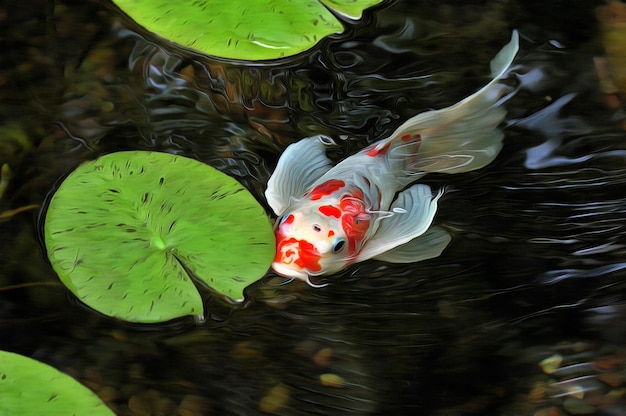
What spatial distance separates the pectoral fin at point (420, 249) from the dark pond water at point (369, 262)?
0.08 feet

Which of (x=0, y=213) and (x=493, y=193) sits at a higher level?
(x=493, y=193)

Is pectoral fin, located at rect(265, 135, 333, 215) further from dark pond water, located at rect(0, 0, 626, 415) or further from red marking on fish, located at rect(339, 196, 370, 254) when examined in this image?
red marking on fish, located at rect(339, 196, 370, 254)

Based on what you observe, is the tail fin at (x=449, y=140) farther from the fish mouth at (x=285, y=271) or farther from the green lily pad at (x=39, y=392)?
the green lily pad at (x=39, y=392)

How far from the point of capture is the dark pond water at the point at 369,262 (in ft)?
5.15

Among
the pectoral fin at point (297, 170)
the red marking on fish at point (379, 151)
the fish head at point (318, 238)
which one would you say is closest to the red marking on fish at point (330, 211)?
the fish head at point (318, 238)

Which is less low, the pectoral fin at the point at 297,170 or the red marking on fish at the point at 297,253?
the pectoral fin at the point at 297,170

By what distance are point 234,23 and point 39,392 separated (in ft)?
3.72

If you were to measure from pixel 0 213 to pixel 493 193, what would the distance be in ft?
4.52

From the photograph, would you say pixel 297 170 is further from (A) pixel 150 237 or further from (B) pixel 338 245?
(A) pixel 150 237

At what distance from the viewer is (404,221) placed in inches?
71.6

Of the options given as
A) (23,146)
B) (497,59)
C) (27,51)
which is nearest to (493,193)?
(497,59)

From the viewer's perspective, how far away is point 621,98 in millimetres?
2082

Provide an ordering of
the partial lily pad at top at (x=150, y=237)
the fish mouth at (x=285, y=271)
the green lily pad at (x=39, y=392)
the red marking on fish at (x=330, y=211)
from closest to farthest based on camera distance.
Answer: the green lily pad at (x=39, y=392), the partial lily pad at top at (x=150, y=237), the fish mouth at (x=285, y=271), the red marking on fish at (x=330, y=211)

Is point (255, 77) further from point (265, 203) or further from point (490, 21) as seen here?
point (490, 21)
